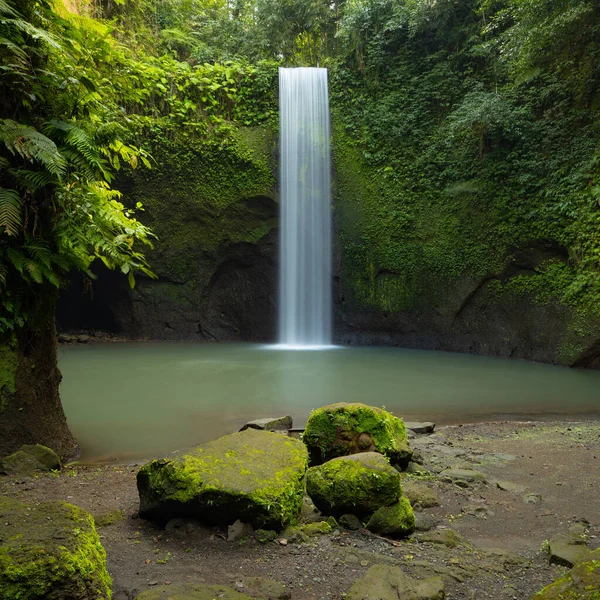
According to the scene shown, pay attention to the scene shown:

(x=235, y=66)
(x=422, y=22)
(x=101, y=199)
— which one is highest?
(x=422, y=22)

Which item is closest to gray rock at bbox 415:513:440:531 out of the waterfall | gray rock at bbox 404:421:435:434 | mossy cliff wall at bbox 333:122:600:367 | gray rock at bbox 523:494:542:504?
gray rock at bbox 523:494:542:504

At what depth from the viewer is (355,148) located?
15.3 m

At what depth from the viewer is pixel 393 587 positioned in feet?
8.15

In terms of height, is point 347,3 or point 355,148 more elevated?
point 347,3

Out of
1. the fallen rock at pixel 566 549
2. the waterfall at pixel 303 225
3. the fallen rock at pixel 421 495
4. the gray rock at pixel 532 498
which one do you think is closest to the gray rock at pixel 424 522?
the fallen rock at pixel 421 495

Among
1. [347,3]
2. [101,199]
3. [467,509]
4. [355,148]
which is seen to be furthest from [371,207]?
[467,509]

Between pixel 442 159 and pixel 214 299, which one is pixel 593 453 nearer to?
pixel 442 159

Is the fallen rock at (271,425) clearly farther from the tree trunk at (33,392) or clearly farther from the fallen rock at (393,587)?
the fallen rock at (393,587)

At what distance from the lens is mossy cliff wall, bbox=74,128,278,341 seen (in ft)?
49.5

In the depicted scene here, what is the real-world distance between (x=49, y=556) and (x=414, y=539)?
2.00 metres

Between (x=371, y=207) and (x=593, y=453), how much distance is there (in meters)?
10.6

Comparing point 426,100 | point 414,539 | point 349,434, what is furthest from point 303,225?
point 414,539

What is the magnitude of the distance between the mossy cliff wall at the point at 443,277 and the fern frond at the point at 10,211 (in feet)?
33.7

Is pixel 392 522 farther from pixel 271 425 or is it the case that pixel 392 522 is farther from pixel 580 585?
pixel 271 425
